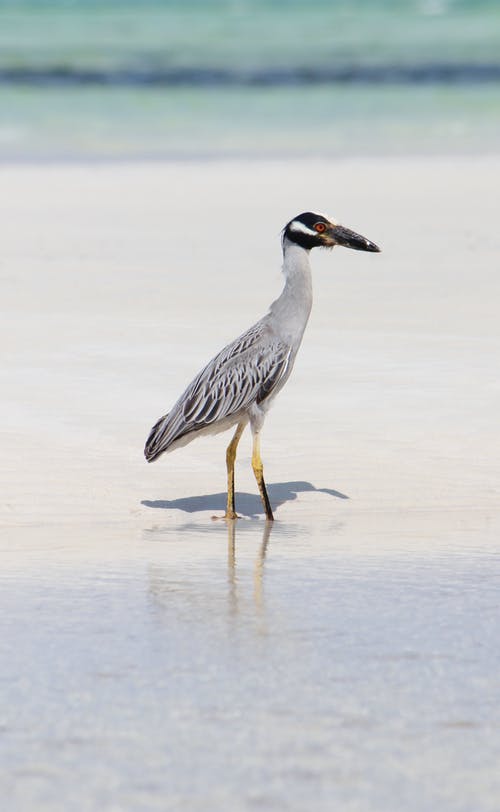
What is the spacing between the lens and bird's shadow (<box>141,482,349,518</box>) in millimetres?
7363

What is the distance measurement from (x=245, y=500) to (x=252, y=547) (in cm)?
103

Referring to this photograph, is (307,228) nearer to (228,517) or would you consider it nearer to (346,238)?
(346,238)

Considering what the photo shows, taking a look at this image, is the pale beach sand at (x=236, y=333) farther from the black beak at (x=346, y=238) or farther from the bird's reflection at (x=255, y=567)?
the black beak at (x=346, y=238)

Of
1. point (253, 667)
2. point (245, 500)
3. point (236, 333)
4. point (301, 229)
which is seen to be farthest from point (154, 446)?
point (236, 333)

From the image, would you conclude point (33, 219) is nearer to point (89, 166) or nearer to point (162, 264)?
point (162, 264)

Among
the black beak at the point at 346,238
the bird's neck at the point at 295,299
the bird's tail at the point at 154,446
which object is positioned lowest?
the bird's tail at the point at 154,446

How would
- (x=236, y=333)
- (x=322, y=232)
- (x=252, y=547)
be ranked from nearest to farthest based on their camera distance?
(x=252, y=547)
(x=322, y=232)
(x=236, y=333)

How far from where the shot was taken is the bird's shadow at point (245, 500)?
736 cm

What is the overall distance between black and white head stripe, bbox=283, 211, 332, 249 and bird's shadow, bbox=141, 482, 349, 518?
1185 millimetres

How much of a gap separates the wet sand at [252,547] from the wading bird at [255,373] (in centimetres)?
29

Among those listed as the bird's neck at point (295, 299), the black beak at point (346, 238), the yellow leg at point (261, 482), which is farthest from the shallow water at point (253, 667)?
the black beak at point (346, 238)

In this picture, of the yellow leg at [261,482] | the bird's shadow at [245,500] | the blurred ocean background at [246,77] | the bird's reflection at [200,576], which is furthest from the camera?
the blurred ocean background at [246,77]

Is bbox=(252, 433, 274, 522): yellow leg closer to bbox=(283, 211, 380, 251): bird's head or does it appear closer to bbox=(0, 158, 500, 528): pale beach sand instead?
bbox=(0, 158, 500, 528): pale beach sand

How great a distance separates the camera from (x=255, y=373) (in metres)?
7.49
